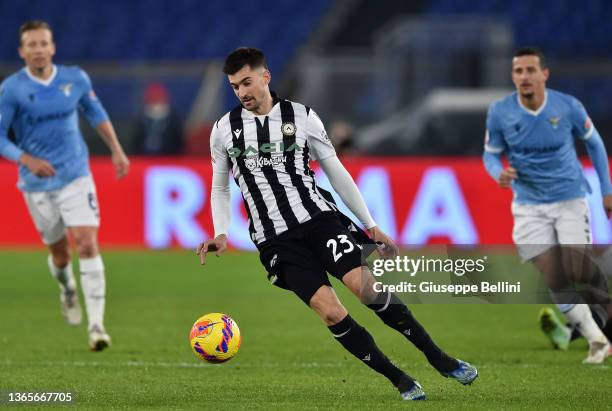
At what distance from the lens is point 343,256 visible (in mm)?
6242

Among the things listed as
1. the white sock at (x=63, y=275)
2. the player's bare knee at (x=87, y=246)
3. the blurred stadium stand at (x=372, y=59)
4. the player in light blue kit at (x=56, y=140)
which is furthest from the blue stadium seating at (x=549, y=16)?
the player's bare knee at (x=87, y=246)

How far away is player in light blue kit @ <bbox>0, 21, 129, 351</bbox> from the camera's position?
8883mm

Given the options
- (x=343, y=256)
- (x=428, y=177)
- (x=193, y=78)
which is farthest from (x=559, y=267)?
(x=193, y=78)

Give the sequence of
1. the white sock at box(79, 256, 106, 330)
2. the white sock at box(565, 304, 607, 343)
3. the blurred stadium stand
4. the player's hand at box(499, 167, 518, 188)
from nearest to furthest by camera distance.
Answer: the player's hand at box(499, 167, 518, 188) → the white sock at box(565, 304, 607, 343) → the white sock at box(79, 256, 106, 330) → the blurred stadium stand

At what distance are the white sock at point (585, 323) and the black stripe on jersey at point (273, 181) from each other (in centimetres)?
253

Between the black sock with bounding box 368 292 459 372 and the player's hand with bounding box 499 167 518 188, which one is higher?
the player's hand with bounding box 499 167 518 188

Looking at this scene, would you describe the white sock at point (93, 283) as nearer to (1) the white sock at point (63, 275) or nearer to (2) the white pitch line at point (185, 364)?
(1) the white sock at point (63, 275)

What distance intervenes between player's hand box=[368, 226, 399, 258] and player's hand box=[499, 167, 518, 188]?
1898 millimetres

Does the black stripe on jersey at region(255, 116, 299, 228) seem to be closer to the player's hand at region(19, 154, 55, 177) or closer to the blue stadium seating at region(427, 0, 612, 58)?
the player's hand at region(19, 154, 55, 177)

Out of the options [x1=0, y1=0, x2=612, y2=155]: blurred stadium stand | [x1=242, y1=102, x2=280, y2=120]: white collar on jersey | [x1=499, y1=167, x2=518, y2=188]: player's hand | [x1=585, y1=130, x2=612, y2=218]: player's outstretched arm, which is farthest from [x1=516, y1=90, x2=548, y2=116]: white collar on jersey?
[x1=0, y1=0, x2=612, y2=155]: blurred stadium stand

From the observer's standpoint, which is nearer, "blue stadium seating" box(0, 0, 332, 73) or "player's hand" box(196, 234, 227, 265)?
"player's hand" box(196, 234, 227, 265)

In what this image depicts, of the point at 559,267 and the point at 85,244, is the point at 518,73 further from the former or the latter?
the point at 85,244

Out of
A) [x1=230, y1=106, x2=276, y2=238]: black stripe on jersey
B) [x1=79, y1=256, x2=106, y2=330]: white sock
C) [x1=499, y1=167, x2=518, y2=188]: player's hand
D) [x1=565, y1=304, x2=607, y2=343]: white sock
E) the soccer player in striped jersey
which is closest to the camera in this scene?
the soccer player in striped jersey

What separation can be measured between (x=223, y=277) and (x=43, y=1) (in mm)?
11811
